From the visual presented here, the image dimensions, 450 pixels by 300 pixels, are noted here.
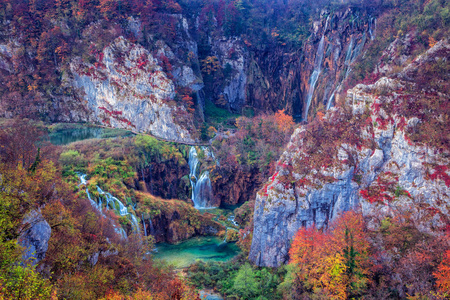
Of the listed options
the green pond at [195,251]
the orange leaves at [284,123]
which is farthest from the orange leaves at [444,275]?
the orange leaves at [284,123]

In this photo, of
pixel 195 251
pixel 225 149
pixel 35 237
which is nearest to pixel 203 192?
pixel 225 149

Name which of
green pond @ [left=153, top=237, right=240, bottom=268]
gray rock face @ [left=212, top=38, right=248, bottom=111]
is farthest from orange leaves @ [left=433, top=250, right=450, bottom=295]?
gray rock face @ [left=212, top=38, right=248, bottom=111]

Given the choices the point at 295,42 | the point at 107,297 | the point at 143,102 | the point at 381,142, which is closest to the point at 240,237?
the point at 381,142

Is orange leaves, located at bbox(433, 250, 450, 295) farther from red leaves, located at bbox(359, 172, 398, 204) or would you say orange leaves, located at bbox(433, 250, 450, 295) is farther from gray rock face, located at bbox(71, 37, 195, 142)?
gray rock face, located at bbox(71, 37, 195, 142)

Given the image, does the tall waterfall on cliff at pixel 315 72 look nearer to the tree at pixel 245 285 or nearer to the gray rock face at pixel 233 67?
the gray rock face at pixel 233 67

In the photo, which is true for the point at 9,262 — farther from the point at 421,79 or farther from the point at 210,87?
the point at 210,87

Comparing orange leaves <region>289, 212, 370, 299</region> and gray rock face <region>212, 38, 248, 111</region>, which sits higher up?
gray rock face <region>212, 38, 248, 111</region>
